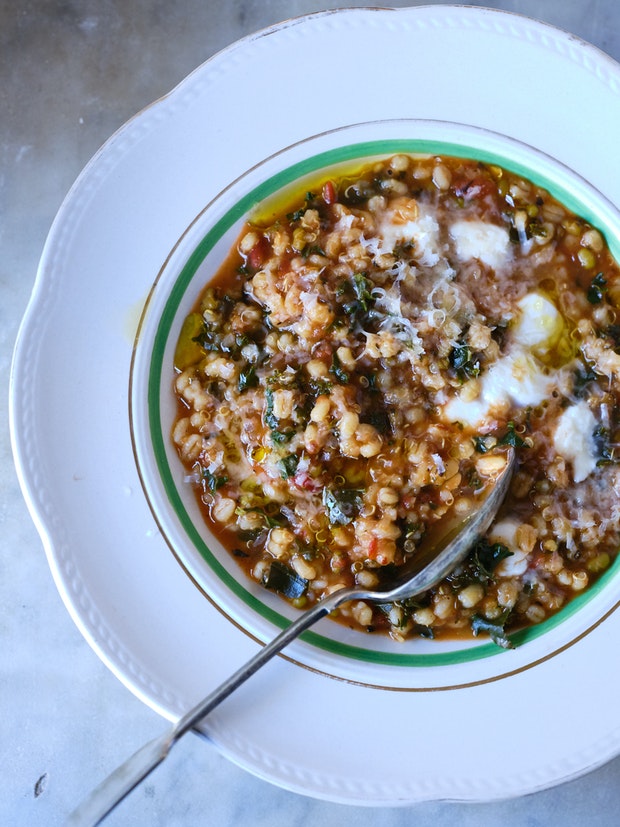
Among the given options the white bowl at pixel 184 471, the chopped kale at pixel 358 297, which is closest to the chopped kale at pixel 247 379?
the white bowl at pixel 184 471

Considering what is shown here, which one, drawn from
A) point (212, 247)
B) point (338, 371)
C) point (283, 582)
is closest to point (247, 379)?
point (338, 371)

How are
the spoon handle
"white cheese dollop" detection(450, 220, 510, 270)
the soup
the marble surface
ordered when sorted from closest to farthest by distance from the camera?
the spoon handle
the soup
"white cheese dollop" detection(450, 220, 510, 270)
the marble surface

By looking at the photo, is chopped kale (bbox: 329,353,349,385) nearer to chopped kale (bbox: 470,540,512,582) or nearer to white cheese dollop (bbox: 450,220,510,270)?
white cheese dollop (bbox: 450,220,510,270)

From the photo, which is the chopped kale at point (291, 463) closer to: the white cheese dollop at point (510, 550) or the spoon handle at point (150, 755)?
the spoon handle at point (150, 755)

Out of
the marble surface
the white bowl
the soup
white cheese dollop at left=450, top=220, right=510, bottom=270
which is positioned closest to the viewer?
the white bowl

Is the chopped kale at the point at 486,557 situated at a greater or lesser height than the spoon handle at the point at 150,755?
greater

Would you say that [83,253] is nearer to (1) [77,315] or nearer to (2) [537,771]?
(1) [77,315]

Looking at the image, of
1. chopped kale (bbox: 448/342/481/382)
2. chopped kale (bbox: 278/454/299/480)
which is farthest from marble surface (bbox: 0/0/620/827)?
chopped kale (bbox: 448/342/481/382)
